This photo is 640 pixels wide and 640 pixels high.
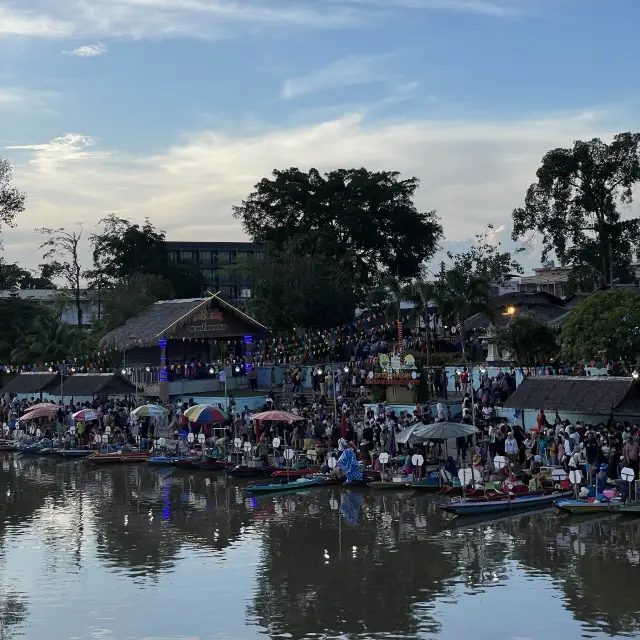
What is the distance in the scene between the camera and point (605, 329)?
33.1 metres

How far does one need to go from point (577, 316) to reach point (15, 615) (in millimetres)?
22021

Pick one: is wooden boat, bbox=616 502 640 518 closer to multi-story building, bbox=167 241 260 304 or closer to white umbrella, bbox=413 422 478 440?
white umbrella, bbox=413 422 478 440

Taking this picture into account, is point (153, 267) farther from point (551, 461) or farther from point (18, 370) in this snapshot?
point (551, 461)

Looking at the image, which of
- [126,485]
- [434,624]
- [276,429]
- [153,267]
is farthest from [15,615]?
[153,267]

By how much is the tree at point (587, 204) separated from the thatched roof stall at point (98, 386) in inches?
834

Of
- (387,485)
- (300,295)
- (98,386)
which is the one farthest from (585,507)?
(300,295)

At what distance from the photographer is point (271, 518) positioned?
2602 cm

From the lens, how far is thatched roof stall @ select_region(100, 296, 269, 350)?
45.5 m

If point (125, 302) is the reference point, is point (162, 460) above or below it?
below

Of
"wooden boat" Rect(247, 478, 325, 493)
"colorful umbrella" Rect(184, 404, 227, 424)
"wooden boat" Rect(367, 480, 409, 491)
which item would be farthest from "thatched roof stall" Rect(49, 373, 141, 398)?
"wooden boat" Rect(367, 480, 409, 491)

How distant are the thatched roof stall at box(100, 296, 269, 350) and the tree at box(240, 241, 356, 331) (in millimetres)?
2475

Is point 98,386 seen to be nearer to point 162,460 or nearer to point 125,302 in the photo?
point 162,460

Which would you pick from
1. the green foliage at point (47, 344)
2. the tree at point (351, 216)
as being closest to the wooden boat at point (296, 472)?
the green foliage at point (47, 344)

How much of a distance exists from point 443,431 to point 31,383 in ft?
Answer: 88.7
